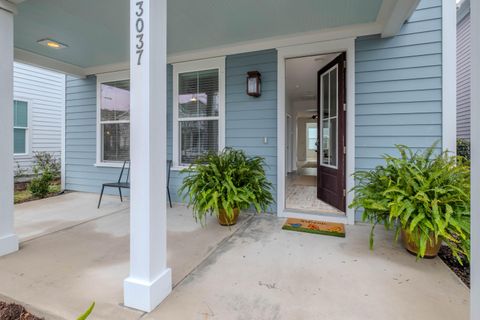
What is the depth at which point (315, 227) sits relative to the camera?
122 inches

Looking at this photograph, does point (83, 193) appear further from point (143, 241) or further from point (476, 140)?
point (476, 140)

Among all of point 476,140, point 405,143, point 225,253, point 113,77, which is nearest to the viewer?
point 476,140

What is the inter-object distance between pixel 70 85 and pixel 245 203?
15.6 feet

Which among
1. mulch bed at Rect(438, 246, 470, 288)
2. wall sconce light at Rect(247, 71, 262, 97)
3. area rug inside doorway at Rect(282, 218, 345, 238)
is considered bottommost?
mulch bed at Rect(438, 246, 470, 288)

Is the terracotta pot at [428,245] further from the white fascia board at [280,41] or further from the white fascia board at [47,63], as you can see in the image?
the white fascia board at [47,63]

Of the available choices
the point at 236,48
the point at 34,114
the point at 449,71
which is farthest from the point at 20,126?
the point at 449,71

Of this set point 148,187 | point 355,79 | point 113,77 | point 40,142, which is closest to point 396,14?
point 355,79

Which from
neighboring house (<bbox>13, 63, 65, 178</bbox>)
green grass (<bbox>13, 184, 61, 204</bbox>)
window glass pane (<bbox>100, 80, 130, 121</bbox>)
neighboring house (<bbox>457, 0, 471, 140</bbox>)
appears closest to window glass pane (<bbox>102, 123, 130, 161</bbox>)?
window glass pane (<bbox>100, 80, 130, 121</bbox>)

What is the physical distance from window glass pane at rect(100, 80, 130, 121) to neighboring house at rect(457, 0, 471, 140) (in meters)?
7.00

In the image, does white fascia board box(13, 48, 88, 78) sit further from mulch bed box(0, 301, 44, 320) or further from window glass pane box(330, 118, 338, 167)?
window glass pane box(330, 118, 338, 167)

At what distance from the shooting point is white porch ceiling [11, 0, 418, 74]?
2699 mm

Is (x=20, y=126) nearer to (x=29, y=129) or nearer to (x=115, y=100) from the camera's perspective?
(x=29, y=129)

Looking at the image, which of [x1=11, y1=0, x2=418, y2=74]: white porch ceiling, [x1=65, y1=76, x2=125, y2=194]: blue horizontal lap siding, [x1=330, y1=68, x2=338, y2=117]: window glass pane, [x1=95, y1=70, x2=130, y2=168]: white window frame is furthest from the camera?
[x1=65, y1=76, x2=125, y2=194]: blue horizontal lap siding

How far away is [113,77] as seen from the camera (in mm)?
4828
